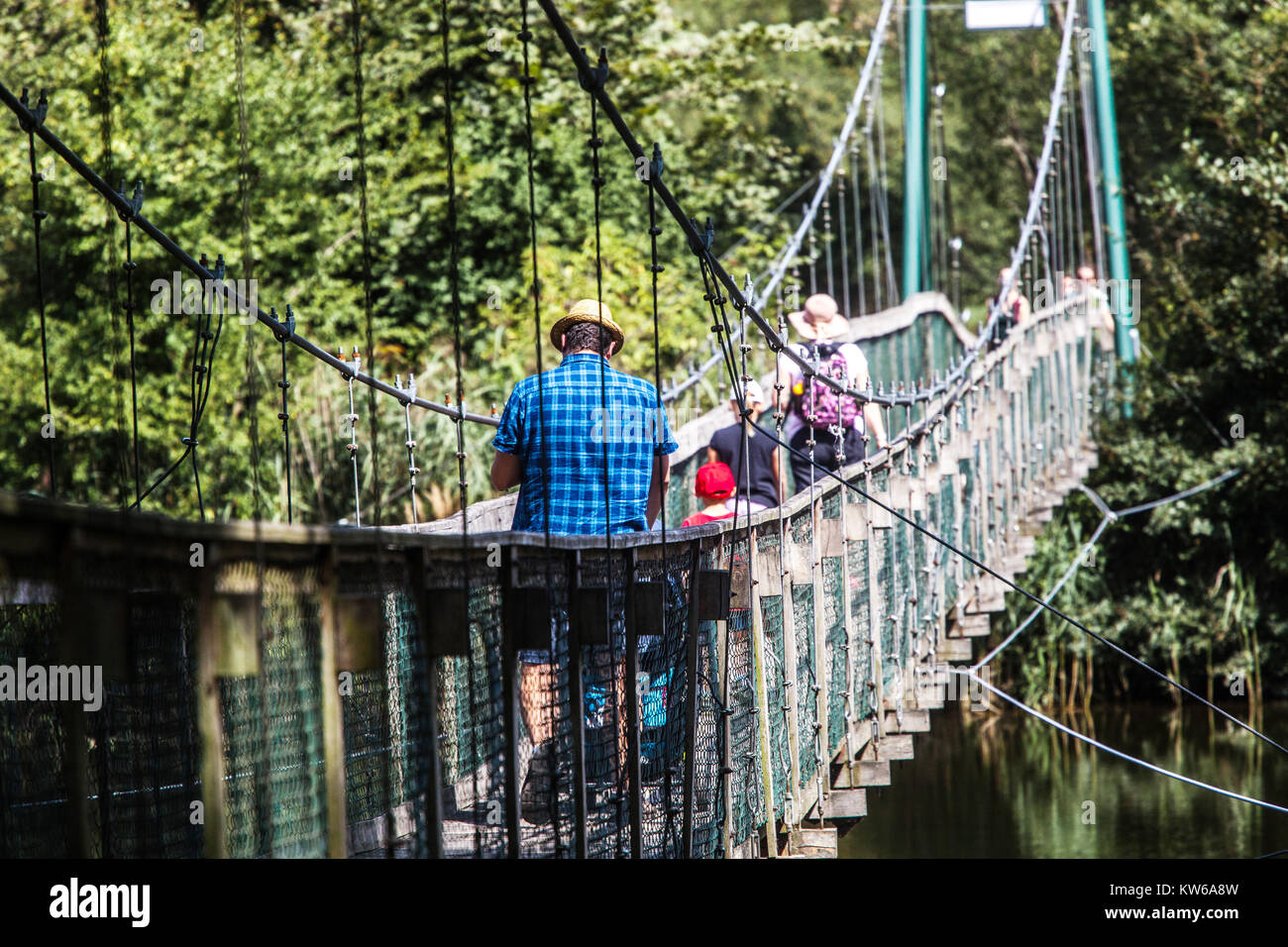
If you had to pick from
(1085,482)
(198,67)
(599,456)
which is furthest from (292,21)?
(599,456)

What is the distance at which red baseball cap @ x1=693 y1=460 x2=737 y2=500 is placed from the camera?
4.07 meters

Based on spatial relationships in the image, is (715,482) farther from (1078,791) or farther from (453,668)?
(1078,791)

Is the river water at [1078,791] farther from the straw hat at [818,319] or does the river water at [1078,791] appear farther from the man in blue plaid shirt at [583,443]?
the man in blue plaid shirt at [583,443]

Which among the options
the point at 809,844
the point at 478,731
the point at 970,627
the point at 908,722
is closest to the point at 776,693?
the point at 809,844

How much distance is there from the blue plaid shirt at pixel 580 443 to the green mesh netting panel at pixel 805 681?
2.87 feet

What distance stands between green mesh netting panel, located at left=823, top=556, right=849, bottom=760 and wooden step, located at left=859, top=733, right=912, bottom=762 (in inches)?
4.4

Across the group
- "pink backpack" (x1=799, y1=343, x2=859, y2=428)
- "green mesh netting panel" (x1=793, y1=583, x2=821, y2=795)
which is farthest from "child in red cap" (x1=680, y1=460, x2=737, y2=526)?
"pink backpack" (x1=799, y1=343, x2=859, y2=428)

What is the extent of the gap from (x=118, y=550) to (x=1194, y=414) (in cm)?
941

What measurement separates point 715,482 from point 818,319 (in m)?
1.24

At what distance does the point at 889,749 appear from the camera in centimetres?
430

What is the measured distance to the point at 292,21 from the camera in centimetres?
1025
